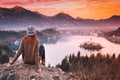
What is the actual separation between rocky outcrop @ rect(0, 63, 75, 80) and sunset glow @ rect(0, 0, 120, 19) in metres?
1.88

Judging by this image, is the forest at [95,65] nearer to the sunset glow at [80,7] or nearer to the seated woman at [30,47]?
the sunset glow at [80,7]

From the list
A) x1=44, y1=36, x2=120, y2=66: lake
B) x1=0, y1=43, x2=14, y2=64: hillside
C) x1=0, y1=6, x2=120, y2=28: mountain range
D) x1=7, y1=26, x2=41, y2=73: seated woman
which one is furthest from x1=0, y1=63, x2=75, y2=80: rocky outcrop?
x1=0, y1=6, x2=120, y2=28: mountain range

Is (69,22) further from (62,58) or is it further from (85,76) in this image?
(85,76)

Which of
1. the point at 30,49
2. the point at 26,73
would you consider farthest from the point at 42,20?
the point at 26,73

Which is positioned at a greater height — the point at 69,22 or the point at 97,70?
the point at 69,22

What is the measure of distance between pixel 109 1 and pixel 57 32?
1.03 meters

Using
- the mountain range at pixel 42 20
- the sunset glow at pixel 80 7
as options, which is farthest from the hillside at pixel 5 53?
the sunset glow at pixel 80 7

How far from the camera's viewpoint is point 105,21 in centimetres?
636

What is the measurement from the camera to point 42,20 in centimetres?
638

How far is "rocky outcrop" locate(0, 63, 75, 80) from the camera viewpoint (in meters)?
4.39

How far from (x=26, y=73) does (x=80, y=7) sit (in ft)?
7.43

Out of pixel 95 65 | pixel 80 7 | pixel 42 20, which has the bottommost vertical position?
pixel 95 65

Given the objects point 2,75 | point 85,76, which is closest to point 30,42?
point 2,75

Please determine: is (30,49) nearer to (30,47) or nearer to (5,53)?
(30,47)
